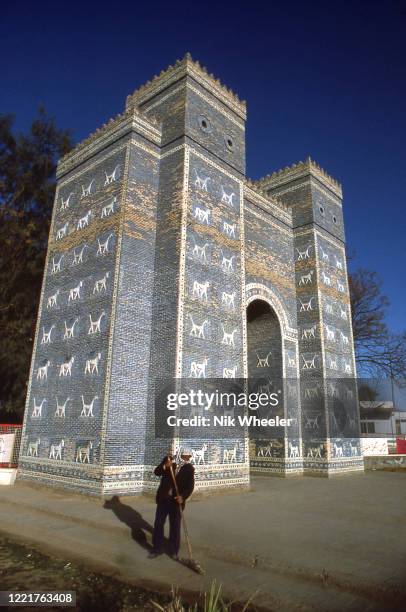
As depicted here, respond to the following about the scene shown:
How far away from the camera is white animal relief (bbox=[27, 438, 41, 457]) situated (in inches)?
517

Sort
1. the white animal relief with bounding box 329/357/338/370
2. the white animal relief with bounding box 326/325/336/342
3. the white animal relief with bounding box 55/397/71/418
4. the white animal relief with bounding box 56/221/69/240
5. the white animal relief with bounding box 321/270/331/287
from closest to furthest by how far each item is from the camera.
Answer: the white animal relief with bounding box 55/397/71/418
the white animal relief with bounding box 56/221/69/240
the white animal relief with bounding box 329/357/338/370
the white animal relief with bounding box 326/325/336/342
the white animal relief with bounding box 321/270/331/287

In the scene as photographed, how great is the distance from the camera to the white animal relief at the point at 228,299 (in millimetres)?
14064

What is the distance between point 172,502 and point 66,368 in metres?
7.69

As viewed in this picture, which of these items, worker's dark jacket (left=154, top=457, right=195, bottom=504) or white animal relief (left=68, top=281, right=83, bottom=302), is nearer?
worker's dark jacket (left=154, top=457, right=195, bottom=504)

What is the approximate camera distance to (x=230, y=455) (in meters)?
12.6

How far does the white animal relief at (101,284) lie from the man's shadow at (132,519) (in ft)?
19.2

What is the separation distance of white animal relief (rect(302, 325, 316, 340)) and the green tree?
1216 centimetres

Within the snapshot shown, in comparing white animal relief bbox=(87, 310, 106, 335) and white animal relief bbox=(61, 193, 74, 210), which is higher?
white animal relief bbox=(61, 193, 74, 210)

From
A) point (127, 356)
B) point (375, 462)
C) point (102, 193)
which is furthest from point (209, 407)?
point (375, 462)

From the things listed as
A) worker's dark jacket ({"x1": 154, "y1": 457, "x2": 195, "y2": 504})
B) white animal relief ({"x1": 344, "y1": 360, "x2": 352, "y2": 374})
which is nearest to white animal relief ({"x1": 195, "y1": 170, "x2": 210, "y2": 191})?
worker's dark jacket ({"x1": 154, "y1": 457, "x2": 195, "y2": 504})

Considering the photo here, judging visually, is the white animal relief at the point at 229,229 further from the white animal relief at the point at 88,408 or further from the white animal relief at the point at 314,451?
the white animal relief at the point at 314,451

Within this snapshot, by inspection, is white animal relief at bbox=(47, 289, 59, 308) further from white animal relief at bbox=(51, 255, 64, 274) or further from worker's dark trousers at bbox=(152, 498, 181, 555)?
worker's dark trousers at bbox=(152, 498, 181, 555)

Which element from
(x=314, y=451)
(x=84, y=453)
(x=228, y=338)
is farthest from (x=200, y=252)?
(x=314, y=451)

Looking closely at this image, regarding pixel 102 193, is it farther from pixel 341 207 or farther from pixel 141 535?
pixel 341 207
